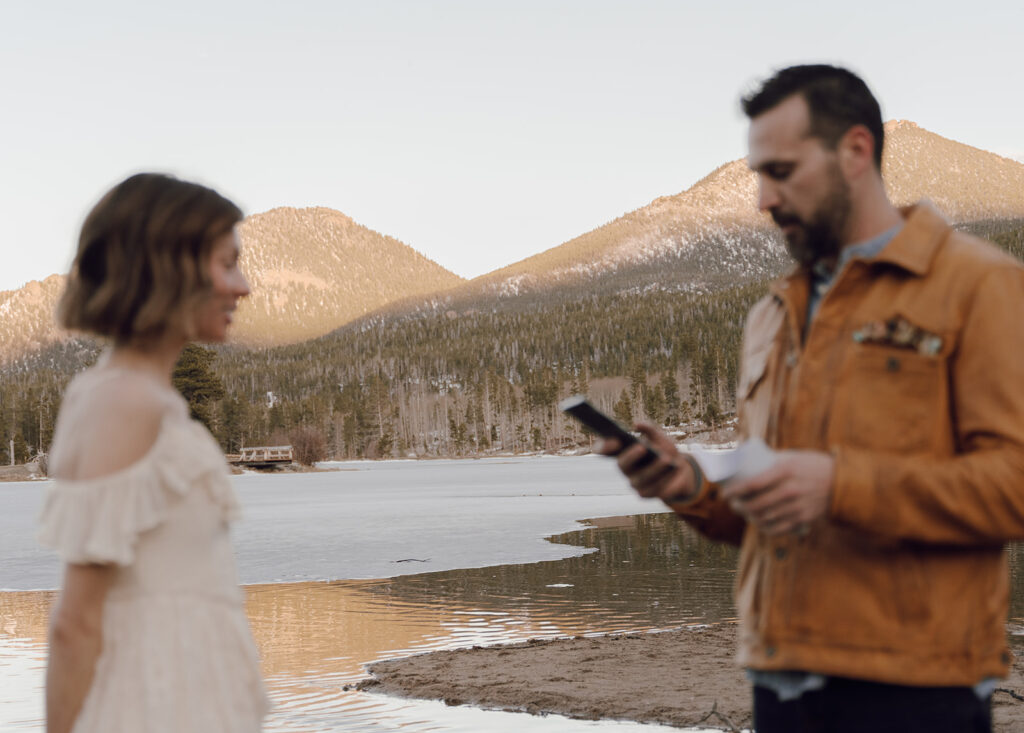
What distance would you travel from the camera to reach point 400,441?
13862 centimetres

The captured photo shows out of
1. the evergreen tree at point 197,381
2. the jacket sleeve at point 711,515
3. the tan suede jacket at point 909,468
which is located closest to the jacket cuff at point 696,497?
the jacket sleeve at point 711,515

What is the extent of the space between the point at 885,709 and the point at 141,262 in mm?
1901

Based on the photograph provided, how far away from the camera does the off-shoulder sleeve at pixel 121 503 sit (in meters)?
2.42

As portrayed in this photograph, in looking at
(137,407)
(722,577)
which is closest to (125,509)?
(137,407)

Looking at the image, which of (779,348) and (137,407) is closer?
(137,407)

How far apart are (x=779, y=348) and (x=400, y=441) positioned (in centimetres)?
13692

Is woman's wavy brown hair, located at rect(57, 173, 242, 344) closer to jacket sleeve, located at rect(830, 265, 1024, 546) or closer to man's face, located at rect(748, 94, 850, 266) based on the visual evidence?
man's face, located at rect(748, 94, 850, 266)

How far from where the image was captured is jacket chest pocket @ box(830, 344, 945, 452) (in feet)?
7.79

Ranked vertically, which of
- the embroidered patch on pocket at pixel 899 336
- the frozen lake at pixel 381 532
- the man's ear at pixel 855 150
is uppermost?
the man's ear at pixel 855 150

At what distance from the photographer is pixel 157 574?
2518 mm

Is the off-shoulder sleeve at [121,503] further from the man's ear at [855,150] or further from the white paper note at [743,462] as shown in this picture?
the man's ear at [855,150]

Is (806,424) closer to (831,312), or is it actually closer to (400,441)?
(831,312)

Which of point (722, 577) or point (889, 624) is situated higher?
point (889, 624)

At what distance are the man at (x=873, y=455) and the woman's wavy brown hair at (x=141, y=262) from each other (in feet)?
3.63
